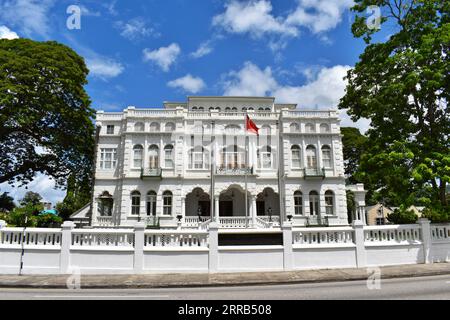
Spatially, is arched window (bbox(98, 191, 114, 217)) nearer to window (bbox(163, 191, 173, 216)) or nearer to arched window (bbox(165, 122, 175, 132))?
window (bbox(163, 191, 173, 216))

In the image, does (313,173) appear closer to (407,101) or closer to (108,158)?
(407,101)

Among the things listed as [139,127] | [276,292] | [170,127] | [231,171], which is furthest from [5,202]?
[276,292]

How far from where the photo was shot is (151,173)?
28.2 meters

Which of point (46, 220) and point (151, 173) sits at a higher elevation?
point (151, 173)

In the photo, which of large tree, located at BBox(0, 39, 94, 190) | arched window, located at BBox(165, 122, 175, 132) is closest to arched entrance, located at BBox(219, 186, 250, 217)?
arched window, located at BBox(165, 122, 175, 132)

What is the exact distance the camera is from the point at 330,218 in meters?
27.7

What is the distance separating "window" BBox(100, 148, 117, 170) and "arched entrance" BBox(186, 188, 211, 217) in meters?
8.09

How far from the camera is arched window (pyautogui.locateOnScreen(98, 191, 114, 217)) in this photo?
28350mm

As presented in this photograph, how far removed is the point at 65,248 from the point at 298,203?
72.2 feet

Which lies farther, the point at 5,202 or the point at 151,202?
the point at 5,202

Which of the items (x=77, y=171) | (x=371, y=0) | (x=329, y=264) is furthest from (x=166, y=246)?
(x=77, y=171)

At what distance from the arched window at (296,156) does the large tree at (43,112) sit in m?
19.1

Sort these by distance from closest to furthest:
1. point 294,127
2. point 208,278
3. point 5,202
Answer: point 208,278 < point 294,127 < point 5,202

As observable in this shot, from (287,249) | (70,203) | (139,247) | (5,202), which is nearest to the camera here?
(139,247)
